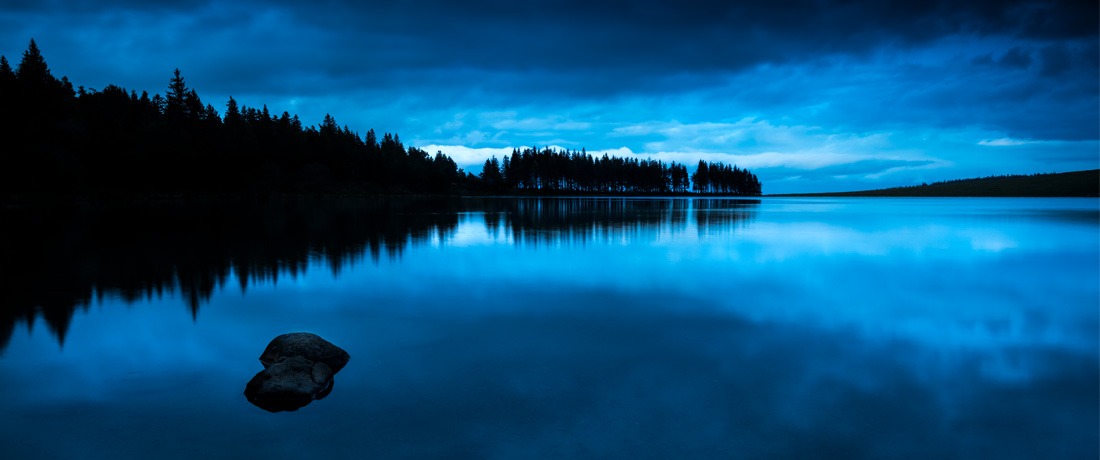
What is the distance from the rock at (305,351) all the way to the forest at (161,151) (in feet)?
239

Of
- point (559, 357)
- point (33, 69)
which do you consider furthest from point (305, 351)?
point (33, 69)

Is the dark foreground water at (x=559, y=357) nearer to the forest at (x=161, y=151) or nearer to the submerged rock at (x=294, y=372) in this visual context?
the submerged rock at (x=294, y=372)

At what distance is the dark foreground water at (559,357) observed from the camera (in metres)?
7.01

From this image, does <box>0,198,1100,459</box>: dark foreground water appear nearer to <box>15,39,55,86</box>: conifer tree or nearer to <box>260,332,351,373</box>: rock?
<box>260,332,351,373</box>: rock

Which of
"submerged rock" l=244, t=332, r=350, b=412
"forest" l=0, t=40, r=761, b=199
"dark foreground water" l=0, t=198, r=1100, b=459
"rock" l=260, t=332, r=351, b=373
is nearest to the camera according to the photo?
"dark foreground water" l=0, t=198, r=1100, b=459

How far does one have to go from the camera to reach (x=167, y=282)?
17547 millimetres

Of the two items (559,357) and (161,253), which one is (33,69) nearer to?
(161,253)

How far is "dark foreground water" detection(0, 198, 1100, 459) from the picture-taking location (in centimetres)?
701

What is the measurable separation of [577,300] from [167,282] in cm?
1289

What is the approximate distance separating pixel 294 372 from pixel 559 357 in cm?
442

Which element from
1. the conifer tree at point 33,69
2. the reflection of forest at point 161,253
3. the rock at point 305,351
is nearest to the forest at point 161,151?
the conifer tree at point 33,69

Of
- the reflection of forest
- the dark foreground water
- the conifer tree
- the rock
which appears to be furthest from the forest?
the rock

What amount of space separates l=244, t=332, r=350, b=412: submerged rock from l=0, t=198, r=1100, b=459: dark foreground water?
28 centimetres

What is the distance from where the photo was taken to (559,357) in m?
10.3
